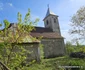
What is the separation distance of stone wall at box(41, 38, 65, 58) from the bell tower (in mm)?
5069

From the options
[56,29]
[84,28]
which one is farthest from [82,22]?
[56,29]

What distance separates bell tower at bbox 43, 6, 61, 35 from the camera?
36.9m

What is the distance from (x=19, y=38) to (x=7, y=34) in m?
0.63

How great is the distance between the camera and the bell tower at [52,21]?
121 feet

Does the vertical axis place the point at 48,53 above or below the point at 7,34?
below

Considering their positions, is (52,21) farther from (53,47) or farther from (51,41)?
(53,47)

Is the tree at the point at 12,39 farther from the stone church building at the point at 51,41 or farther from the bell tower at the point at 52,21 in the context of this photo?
the bell tower at the point at 52,21

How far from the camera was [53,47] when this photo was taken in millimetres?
31391

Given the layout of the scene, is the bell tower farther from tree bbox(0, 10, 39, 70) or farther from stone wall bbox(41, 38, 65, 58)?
tree bbox(0, 10, 39, 70)

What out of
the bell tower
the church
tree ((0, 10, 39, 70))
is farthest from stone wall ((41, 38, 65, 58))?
tree ((0, 10, 39, 70))

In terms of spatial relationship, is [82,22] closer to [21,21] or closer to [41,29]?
[41,29]

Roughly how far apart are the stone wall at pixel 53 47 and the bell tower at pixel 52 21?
5069 millimetres

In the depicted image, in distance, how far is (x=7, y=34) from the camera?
594cm

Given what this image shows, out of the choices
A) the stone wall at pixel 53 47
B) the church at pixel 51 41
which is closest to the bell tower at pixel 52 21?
the church at pixel 51 41
